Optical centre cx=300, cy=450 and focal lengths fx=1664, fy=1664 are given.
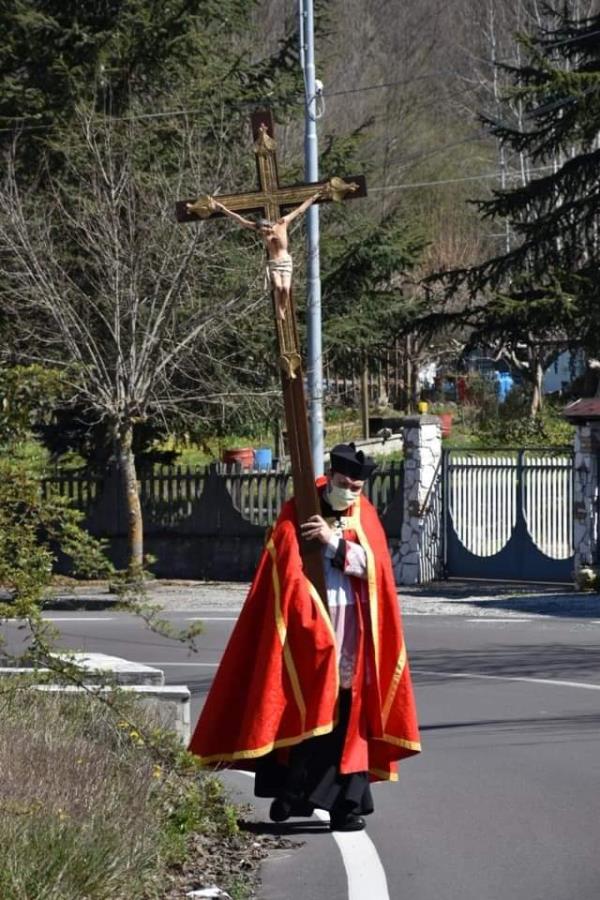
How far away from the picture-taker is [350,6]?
5406 centimetres

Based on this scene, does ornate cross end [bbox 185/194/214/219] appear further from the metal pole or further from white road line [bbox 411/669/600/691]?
the metal pole

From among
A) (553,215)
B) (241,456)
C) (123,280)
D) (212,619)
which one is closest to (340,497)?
(212,619)

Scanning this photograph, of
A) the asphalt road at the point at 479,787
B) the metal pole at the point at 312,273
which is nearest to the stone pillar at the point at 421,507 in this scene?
the metal pole at the point at 312,273

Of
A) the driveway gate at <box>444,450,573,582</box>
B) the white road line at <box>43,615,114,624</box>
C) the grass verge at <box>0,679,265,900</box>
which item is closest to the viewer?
the grass verge at <box>0,679,265,900</box>

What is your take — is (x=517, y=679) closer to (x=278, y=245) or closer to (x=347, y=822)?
(x=347, y=822)

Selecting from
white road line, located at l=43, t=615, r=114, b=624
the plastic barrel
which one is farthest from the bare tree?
the plastic barrel

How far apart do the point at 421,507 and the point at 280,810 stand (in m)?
15.2

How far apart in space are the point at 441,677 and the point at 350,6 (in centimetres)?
4337

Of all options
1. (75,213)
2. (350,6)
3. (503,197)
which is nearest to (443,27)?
(350,6)

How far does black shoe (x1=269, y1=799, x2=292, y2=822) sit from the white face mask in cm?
138

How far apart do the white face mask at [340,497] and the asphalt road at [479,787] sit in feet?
5.09

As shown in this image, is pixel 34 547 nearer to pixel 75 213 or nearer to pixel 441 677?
pixel 441 677

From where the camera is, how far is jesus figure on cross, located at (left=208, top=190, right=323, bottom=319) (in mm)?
7469

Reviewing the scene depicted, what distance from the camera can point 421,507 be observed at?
22.9 meters
